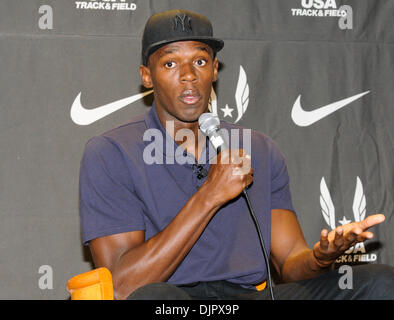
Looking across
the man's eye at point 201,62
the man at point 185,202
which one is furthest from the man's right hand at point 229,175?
the man's eye at point 201,62

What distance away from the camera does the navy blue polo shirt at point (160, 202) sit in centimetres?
191

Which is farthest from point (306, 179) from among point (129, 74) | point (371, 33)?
point (129, 74)

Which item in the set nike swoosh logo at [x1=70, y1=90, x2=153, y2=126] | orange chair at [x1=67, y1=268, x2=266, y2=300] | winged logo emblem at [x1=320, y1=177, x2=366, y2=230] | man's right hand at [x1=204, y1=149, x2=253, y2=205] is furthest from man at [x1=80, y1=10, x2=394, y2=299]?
winged logo emblem at [x1=320, y1=177, x2=366, y2=230]

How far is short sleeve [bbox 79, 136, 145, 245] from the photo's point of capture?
1893 millimetres

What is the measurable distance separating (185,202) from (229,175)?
0.28 metres

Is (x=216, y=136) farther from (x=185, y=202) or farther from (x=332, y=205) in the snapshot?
(x=332, y=205)

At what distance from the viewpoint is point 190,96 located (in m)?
2.00

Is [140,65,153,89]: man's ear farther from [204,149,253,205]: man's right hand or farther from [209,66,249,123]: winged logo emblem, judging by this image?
[209,66,249,123]: winged logo emblem

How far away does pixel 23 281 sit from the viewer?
254cm

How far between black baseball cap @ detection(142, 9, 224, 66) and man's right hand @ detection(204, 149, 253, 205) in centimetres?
49

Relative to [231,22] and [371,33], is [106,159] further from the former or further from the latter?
[371,33]

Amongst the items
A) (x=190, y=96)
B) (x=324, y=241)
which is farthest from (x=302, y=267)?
(x=190, y=96)

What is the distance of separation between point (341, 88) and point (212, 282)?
4.51ft
